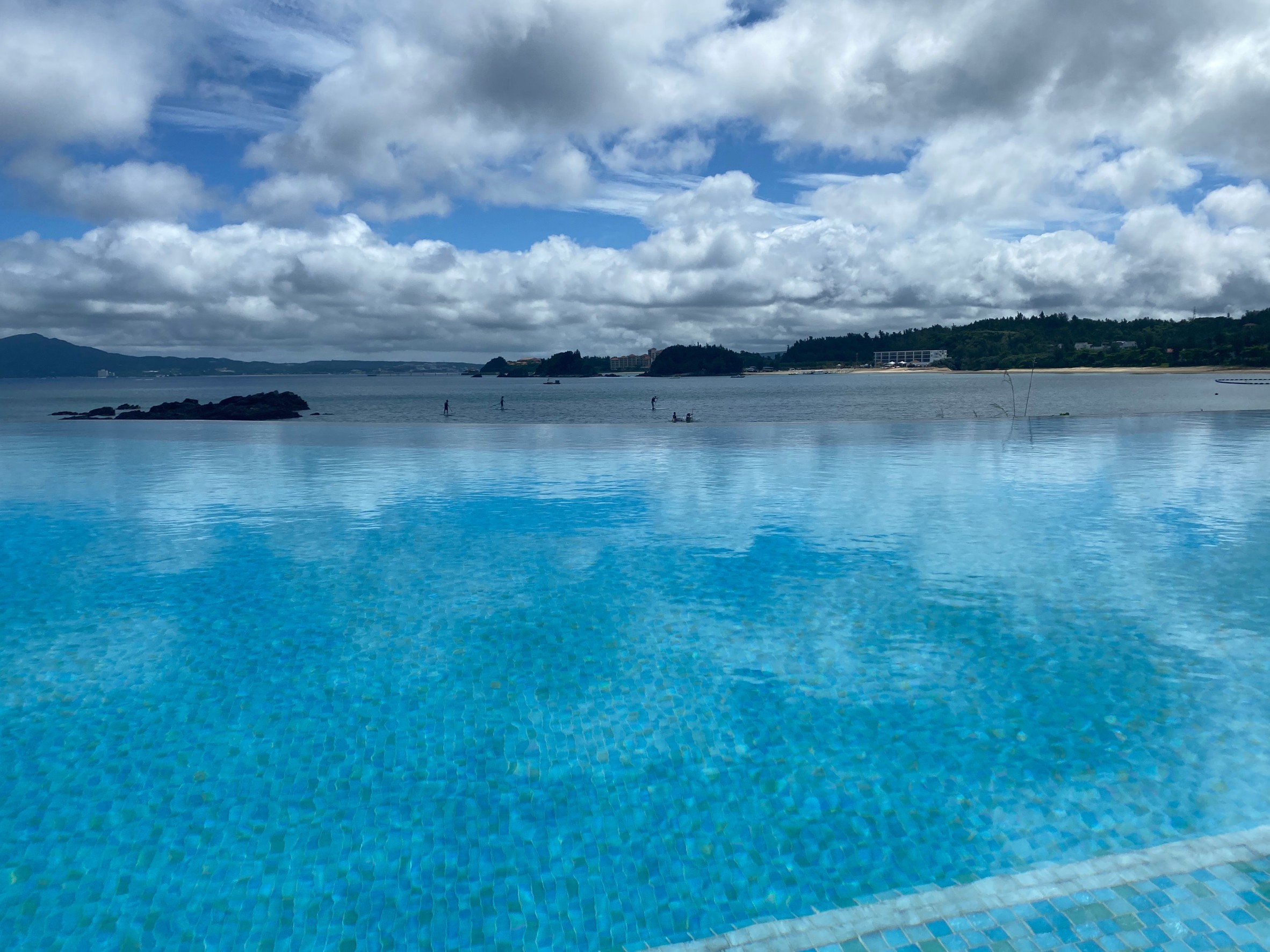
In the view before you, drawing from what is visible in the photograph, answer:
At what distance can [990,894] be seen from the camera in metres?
4.80

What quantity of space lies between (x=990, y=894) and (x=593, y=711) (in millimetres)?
3677

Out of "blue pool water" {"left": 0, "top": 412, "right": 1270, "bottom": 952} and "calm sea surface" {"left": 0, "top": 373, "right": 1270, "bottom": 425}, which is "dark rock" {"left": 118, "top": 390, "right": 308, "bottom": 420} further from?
"blue pool water" {"left": 0, "top": 412, "right": 1270, "bottom": 952}

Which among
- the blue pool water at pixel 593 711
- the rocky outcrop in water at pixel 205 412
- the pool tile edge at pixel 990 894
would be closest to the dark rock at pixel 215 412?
the rocky outcrop in water at pixel 205 412

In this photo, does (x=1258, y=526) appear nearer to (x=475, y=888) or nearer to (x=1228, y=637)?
(x=1228, y=637)

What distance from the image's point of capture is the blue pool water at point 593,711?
5102mm

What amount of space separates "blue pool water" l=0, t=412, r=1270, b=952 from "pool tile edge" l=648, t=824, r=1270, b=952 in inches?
5.0

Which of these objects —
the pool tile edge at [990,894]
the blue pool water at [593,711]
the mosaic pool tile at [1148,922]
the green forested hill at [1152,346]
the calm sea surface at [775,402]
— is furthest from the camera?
the green forested hill at [1152,346]

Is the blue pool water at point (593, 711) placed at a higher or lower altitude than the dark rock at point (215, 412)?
lower

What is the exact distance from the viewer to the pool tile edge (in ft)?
14.9

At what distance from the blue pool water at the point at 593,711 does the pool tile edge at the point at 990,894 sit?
128mm

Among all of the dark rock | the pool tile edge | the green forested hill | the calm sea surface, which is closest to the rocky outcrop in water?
the dark rock

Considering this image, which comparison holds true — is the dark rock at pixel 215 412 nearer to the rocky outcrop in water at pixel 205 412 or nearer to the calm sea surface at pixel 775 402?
the rocky outcrop in water at pixel 205 412

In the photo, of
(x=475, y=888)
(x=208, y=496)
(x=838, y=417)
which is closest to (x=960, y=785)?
(x=475, y=888)

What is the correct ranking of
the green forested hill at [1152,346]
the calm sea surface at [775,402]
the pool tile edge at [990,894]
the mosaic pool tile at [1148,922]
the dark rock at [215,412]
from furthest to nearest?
the green forested hill at [1152,346] → the calm sea surface at [775,402] → the dark rock at [215,412] → the pool tile edge at [990,894] → the mosaic pool tile at [1148,922]
